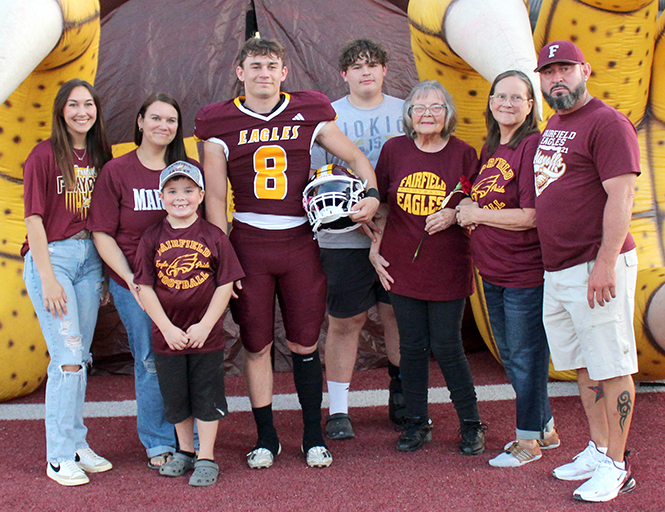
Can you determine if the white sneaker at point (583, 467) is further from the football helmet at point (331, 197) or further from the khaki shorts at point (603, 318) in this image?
the football helmet at point (331, 197)

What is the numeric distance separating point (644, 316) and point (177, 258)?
6.58ft

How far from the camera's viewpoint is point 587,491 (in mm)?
2162

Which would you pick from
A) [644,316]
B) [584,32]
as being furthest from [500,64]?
[644,316]

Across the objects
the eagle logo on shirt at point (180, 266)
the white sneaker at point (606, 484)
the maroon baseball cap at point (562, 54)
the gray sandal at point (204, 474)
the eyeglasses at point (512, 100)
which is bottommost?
the gray sandal at point (204, 474)

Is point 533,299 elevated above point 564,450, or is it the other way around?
point 533,299

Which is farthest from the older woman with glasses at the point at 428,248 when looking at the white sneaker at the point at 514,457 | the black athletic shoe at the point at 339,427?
the black athletic shoe at the point at 339,427

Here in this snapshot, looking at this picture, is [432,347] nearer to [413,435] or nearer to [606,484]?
[413,435]

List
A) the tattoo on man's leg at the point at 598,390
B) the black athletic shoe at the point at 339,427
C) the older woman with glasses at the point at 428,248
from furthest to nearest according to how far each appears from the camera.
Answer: the black athletic shoe at the point at 339,427 → the older woman with glasses at the point at 428,248 → the tattoo on man's leg at the point at 598,390

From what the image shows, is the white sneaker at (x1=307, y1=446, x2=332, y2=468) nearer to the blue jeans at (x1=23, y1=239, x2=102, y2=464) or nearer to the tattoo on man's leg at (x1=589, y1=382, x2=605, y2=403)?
the blue jeans at (x1=23, y1=239, x2=102, y2=464)

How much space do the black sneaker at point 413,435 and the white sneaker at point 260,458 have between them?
1.73ft

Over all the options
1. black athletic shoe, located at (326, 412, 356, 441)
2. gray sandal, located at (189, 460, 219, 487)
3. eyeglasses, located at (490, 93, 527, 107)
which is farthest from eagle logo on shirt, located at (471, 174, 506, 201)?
gray sandal, located at (189, 460, 219, 487)

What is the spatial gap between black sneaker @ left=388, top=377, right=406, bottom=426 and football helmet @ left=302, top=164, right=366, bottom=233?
91 cm

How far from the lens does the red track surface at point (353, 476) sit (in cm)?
221

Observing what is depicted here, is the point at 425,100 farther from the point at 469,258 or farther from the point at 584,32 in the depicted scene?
the point at 584,32
